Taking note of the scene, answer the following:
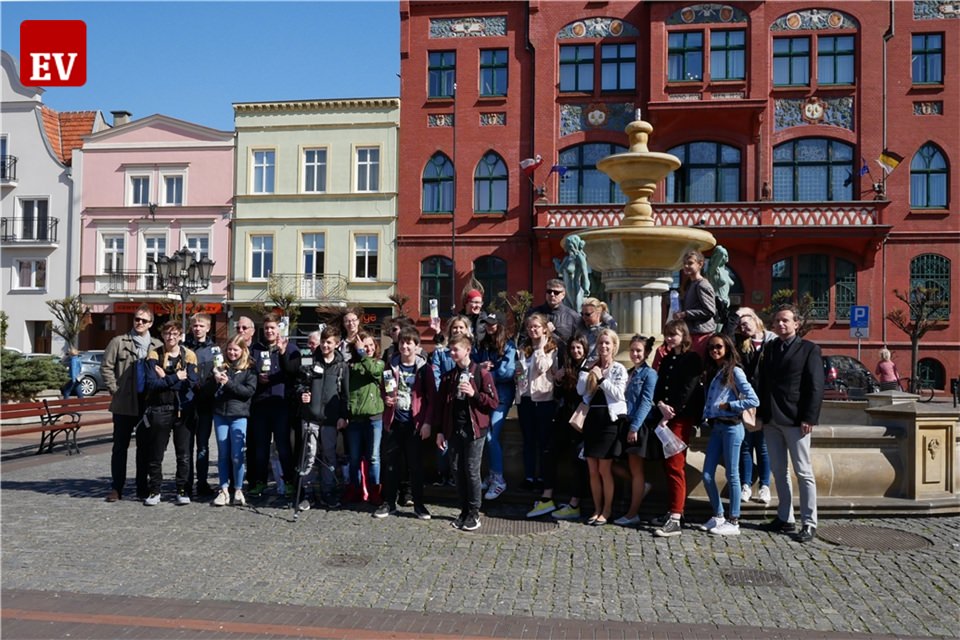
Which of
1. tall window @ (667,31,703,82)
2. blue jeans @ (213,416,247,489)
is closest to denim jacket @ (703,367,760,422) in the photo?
blue jeans @ (213,416,247,489)

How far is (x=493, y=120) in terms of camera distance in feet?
115

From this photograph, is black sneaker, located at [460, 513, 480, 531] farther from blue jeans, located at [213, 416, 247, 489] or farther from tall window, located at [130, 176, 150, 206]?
tall window, located at [130, 176, 150, 206]

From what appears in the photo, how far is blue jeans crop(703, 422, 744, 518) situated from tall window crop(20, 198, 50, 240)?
39.6 meters

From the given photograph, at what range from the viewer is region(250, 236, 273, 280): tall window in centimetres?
3775

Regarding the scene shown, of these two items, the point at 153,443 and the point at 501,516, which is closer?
the point at 501,516

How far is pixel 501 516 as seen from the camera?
8.38m

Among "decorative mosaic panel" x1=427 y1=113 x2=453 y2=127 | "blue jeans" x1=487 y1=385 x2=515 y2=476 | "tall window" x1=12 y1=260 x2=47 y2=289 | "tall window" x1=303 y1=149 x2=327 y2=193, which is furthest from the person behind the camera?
"tall window" x1=12 y1=260 x2=47 y2=289

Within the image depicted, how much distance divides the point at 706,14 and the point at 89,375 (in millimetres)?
26585

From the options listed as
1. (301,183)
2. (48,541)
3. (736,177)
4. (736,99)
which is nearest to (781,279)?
(736,177)

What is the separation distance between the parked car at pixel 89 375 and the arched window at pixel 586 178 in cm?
1851

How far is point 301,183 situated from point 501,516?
102ft

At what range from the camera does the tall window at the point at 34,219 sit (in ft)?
132

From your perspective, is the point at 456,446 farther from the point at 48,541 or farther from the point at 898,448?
the point at 898,448

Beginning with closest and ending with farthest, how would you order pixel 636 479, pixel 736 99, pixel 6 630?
pixel 6 630 < pixel 636 479 < pixel 736 99
